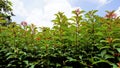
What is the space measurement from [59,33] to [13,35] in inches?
43.5

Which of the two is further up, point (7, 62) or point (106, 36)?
point (106, 36)

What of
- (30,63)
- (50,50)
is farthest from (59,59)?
(30,63)

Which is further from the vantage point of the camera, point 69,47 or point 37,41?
point 37,41

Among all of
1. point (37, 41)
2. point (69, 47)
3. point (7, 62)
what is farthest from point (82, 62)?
point (7, 62)

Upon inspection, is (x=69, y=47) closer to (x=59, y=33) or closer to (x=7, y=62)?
(x=59, y=33)

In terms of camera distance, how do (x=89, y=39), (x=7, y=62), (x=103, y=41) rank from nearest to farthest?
(x=103, y=41)
(x=89, y=39)
(x=7, y=62)

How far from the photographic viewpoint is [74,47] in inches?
185

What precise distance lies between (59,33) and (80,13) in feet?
1.69

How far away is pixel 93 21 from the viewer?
4.70 metres

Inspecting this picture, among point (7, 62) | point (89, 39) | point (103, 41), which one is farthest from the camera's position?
point (7, 62)

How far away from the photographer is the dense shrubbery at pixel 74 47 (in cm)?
440

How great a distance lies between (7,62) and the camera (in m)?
5.12

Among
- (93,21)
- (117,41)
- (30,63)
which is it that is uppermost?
(93,21)

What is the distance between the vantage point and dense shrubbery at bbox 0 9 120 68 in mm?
4398
